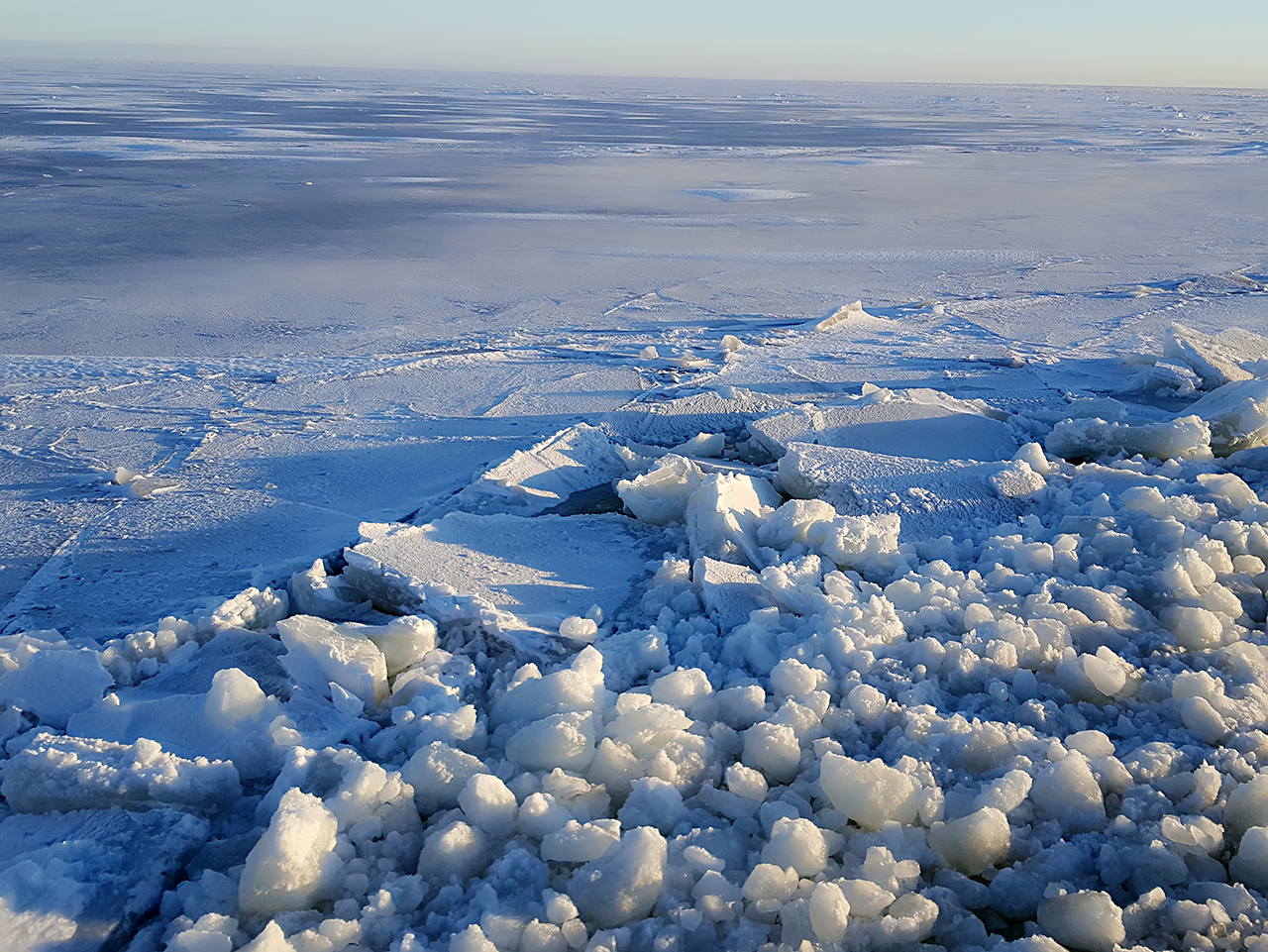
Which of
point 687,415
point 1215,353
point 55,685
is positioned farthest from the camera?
point 1215,353

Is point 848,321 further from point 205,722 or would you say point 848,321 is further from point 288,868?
point 288,868

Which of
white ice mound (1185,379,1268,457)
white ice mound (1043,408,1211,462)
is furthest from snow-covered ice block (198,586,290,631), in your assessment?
white ice mound (1185,379,1268,457)

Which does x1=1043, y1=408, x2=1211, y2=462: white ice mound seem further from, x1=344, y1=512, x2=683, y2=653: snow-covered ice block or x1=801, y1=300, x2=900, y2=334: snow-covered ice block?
x1=801, y1=300, x2=900, y2=334: snow-covered ice block

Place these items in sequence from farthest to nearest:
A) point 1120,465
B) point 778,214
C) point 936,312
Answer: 1. point 778,214
2. point 936,312
3. point 1120,465

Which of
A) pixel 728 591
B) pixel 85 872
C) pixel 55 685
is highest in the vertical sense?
pixel 728 591

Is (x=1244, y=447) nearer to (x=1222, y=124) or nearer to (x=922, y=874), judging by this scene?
(x=922, y=874)

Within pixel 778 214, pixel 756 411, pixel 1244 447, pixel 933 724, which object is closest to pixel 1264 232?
pixel 778 214

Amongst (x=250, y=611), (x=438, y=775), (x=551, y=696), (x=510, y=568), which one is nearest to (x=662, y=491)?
(x=510, y=568)
